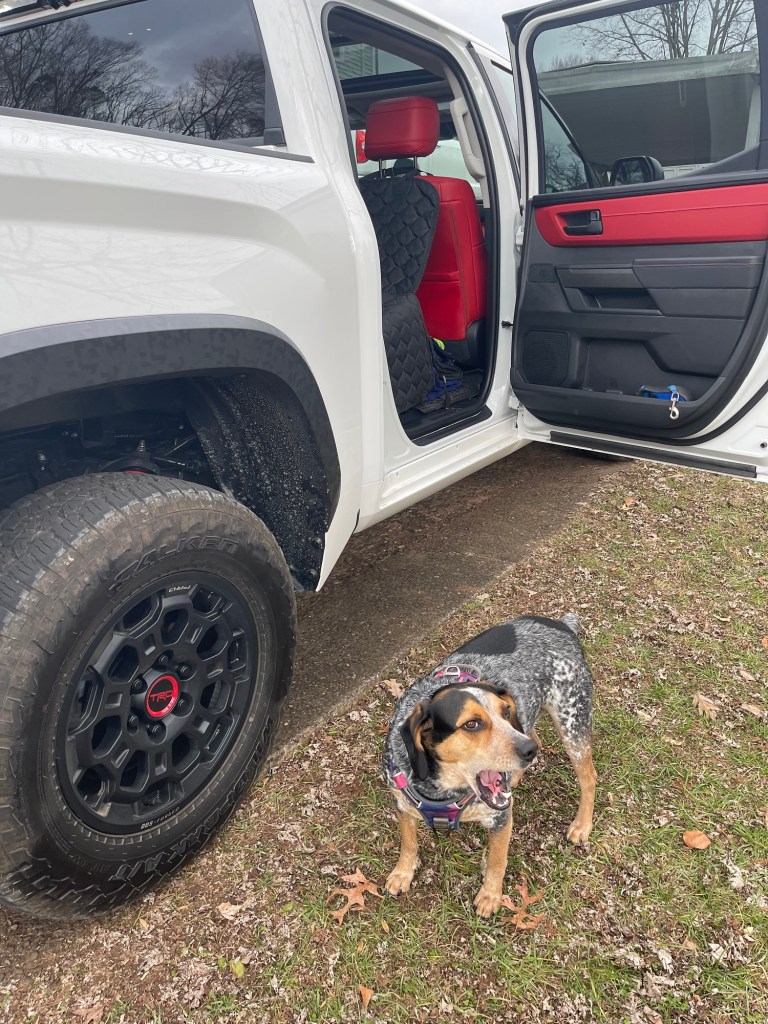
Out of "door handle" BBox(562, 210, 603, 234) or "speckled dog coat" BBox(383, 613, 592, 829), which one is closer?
"speckled dog coat" BBox(383, 613, 592, 829)

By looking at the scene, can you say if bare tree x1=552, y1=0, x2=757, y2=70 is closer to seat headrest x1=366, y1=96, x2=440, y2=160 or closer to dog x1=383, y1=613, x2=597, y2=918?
seat headrest x1=366, y1=96, x2=440, y2=160

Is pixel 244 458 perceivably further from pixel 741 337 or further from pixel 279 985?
pixel 741 337

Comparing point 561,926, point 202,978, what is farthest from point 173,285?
point 561,926

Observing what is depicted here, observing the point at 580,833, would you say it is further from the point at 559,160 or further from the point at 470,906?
the point at 559,160

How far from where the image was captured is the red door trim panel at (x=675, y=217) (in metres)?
2.55

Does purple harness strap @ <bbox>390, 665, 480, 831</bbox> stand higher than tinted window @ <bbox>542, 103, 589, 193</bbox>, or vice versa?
tinted window @ <bbox>542, 103, 589, 193</bbox>

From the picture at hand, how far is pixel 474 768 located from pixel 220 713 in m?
0.75

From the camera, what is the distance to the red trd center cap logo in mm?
1835

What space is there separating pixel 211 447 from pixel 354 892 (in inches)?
56.0

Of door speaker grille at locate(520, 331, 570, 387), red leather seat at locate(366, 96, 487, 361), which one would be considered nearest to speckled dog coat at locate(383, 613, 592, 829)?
door speaker grille at locate(520, 331, 570, 387)

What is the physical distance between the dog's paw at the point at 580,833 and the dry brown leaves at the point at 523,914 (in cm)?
21

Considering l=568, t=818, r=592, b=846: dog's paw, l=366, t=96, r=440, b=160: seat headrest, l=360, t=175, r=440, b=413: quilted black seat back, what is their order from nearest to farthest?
1. l=568, t=818, r=592, b=846: dog's paw
2. l=366, t=96, r=440, b=160: seat headrest
3. l=360, t=175, r=440, b=413: quilted black seat back

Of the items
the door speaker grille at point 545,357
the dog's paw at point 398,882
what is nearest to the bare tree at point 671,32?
the door speaker grille at point 545,357

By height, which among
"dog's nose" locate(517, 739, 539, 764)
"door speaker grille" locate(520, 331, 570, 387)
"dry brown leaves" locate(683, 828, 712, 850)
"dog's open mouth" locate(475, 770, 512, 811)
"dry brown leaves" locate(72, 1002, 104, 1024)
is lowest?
"dry brown leaves" locate(683, 828, 712, 850)
